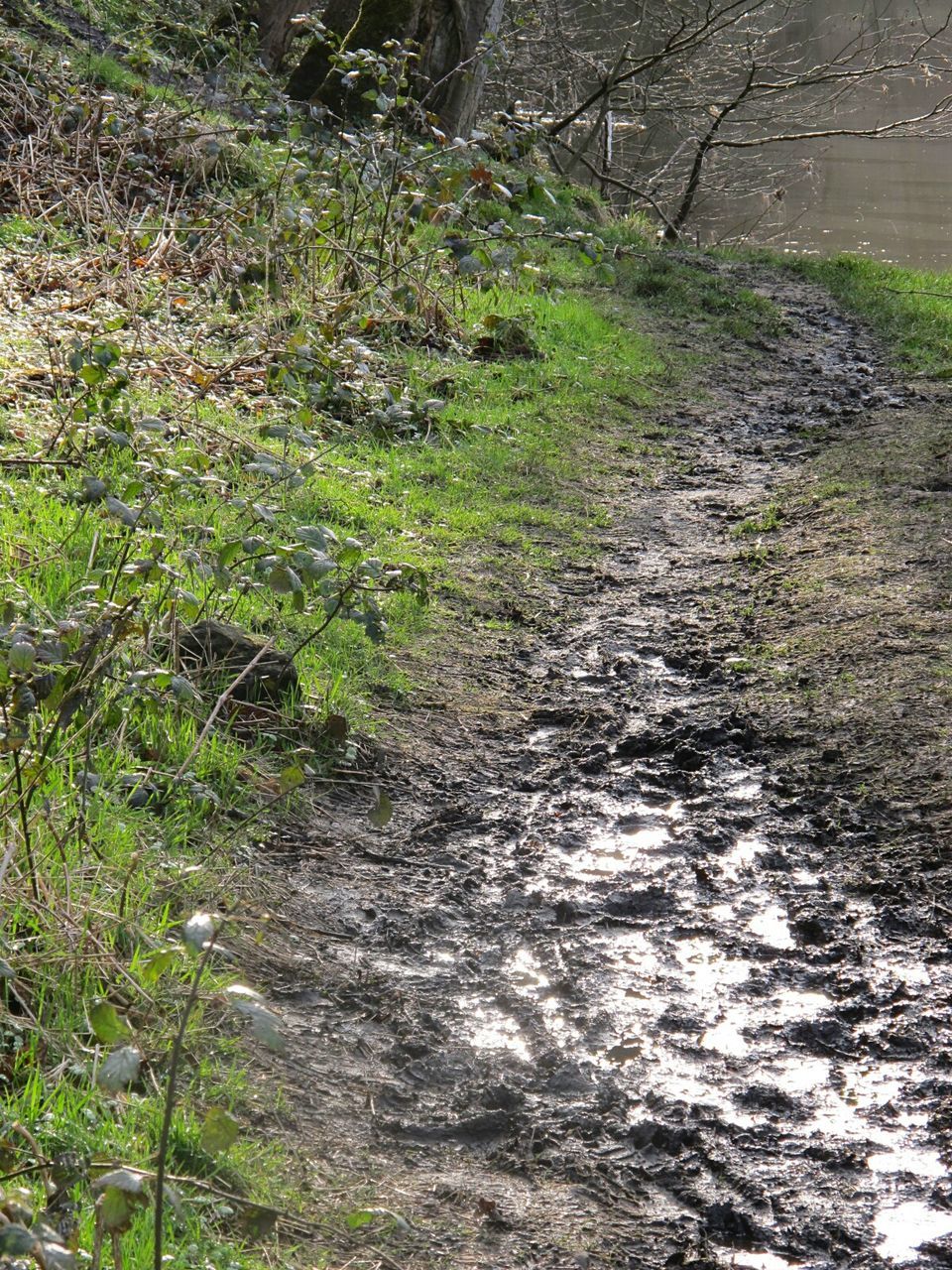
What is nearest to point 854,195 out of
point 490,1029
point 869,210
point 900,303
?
point 869,210

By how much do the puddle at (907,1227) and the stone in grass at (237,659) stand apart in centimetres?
236

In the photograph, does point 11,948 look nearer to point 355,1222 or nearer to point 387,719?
point 355,1222

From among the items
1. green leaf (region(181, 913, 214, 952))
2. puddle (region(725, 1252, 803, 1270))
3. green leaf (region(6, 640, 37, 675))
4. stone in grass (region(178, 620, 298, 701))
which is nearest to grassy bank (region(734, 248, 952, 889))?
puddle (region(725, 1252, 803, 1270))

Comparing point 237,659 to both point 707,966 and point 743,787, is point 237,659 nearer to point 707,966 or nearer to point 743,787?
point 743,787

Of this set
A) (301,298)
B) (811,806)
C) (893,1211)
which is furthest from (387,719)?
(301,298)

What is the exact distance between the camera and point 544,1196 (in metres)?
2.44

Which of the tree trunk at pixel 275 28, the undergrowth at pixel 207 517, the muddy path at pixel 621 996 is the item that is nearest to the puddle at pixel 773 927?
the muddy path at pixel 621 996

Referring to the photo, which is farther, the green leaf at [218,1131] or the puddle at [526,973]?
the puddle at [526,973]

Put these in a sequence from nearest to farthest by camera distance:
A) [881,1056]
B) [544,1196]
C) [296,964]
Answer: [544,1196], [881,1056], [296,964]

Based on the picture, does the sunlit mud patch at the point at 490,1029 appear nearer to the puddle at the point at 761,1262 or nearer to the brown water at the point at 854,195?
the puddle at the point at 761,1262

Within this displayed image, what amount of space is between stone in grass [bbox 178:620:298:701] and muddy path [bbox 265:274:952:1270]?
17.7 inches

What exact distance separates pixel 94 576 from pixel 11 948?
1737 mm

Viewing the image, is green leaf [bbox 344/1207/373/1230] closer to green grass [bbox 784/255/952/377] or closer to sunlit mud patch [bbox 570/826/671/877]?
sunlit mud patch [bbox 570/826/671/877]

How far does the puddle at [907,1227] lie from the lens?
2.30m
